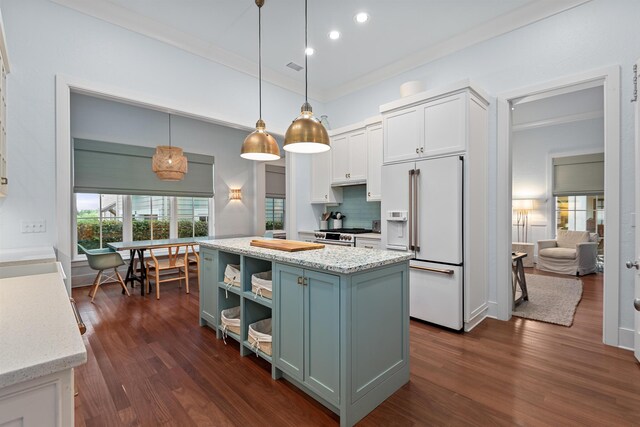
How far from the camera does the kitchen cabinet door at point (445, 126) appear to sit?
118 inches

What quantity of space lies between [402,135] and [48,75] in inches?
139

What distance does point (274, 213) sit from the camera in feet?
25.9

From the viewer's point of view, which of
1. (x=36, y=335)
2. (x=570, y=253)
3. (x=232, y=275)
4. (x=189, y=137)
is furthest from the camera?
(x=189, y=137)

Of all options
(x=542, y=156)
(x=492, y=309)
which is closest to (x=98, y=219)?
(x=492, y=309)

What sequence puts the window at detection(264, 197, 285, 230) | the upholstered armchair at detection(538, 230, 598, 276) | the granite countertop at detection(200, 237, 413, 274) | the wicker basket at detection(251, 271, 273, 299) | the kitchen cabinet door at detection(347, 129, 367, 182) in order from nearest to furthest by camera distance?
the granite countertop at detection(200, 237, 413, 274)
the wicker basket at detection(251, 271, 273, 299)
the kitchen cabinet door at detection(347, 129, 367, 182)
the upholstered armchair at detection(538, 230, 598, 276)
the window at detection(264, 197, 285, 230)

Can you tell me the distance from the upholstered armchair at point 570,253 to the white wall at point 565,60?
11.5 ft

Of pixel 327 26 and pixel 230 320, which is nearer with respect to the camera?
pixel 230 320

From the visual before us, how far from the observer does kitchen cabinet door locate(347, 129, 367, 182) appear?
446 cm

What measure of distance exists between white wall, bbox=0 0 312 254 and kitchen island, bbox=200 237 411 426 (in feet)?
7.13

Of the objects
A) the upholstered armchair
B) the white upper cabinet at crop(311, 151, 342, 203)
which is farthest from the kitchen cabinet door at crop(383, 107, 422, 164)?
the upholstered armchair

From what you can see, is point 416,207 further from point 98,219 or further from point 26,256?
point 98,219

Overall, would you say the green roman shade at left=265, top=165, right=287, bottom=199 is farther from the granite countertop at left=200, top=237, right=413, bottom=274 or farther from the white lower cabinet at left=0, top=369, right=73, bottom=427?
the white lower cabinet at left=0, top=369, right=73, bottom=427

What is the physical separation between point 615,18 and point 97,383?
5.17m

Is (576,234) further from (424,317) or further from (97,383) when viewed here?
(97,383)
